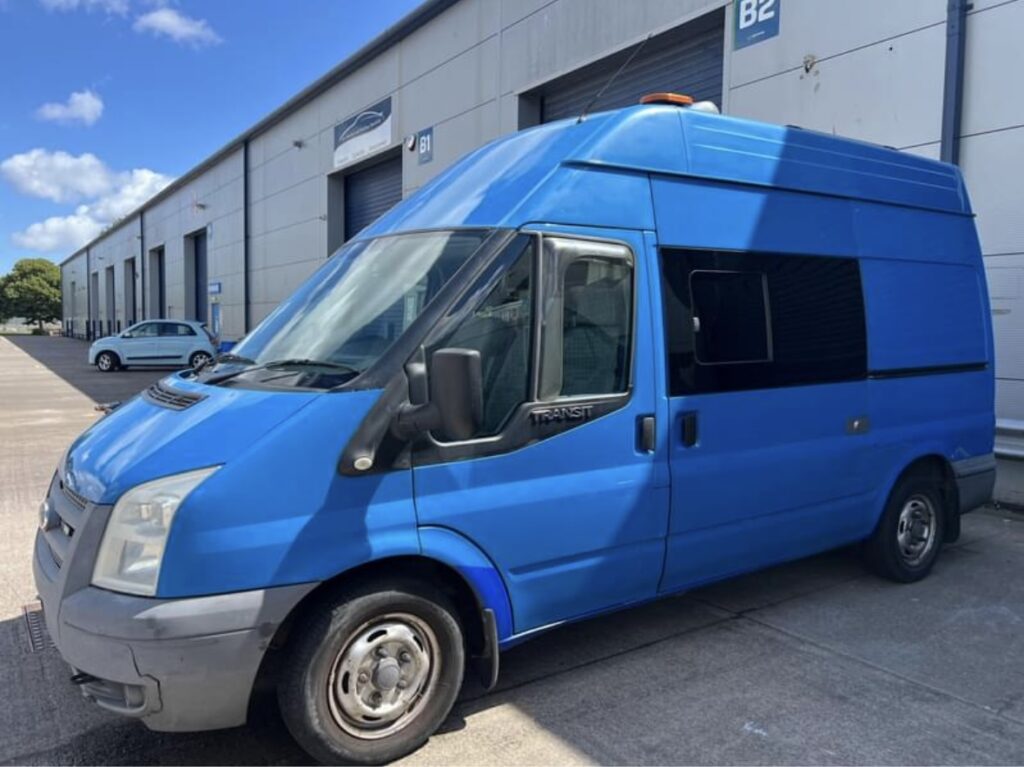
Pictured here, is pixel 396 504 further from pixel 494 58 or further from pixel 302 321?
pixel 494 58

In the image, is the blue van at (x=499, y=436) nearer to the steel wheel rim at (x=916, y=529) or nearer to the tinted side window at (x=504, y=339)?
the tinted side window at (x=504, y=339)

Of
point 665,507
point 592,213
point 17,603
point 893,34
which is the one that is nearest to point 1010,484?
point 893,34

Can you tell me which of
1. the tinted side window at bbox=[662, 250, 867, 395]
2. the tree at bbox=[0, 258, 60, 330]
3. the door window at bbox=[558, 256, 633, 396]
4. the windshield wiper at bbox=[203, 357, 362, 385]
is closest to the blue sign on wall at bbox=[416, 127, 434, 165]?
the tinted side window at bbox=[662, 250, 867, 395]

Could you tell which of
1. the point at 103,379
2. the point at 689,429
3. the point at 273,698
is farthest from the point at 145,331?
the point at 689,429

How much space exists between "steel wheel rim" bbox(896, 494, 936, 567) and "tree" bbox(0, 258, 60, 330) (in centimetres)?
10195

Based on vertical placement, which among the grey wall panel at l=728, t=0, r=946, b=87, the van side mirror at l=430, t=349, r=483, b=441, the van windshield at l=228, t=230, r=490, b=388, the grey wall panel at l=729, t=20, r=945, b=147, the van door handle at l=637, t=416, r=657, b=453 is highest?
the grey wall panel at l=728, t=0, r=946, b=87

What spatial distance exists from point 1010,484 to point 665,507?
531 cm

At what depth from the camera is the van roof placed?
11.4 feet

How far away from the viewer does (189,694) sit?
2660mm

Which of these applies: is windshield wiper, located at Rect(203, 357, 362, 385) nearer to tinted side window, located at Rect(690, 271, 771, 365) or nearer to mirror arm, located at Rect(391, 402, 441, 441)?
mirror arm, located at Rect(391, 402, 441, 441)

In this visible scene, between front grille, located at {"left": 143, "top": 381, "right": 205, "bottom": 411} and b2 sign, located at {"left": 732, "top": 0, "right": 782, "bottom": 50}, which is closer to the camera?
front grille, located at {"left": 143, "top": 381, "right": 205, "bottom": 411}

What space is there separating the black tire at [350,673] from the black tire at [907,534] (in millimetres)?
3210

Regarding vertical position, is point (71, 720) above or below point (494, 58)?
below

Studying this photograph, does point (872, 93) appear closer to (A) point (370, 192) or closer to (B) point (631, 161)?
(B) point (631, 161)
